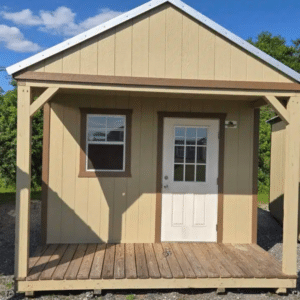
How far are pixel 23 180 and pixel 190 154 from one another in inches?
104

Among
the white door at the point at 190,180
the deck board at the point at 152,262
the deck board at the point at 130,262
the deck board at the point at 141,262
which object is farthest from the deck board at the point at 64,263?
the white door at the point at 190,180

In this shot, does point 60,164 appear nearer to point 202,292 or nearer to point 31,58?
point 31,58

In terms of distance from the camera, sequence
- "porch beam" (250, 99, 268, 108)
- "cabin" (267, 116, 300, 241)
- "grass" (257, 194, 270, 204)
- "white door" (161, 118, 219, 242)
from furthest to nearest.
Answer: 1. "grass" (257, 194, 270, 204)
2. "cabin" (267, 116, 300, 241)
3. "white door" (161, 118, 219, 242)
4. "porch beam" (250, 99, 268, 108)

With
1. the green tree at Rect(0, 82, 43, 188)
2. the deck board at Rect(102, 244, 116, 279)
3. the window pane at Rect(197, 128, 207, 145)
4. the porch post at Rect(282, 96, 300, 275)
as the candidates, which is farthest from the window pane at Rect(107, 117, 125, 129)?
the green tree at Rect(0, 82, 43, 188)

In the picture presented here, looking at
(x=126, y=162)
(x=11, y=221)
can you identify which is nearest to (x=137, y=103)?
(x=126, y=162)

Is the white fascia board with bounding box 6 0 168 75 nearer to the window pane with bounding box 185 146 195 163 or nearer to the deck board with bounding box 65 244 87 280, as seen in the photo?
the window pane with bounding box 185 146 195 163

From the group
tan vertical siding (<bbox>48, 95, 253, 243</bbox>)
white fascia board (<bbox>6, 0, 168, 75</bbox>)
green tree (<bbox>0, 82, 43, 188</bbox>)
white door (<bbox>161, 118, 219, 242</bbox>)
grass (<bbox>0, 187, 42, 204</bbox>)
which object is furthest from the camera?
green tree (<bbox>0, 82, 43, 188</bbox>)

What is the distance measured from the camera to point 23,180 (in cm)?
345

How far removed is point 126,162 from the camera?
484 centimetres

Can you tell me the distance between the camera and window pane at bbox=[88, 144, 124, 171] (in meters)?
4.84

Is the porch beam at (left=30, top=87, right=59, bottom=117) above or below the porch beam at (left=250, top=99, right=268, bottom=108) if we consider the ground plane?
below

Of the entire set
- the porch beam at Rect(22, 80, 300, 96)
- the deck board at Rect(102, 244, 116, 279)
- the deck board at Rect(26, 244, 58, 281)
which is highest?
the porch beam at Rect(22, 80, 300, 96)

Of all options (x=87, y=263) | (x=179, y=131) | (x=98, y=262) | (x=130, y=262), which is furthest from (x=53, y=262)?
(x=179, y=131)

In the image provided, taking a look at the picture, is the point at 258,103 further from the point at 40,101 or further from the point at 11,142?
the point at 11,142
